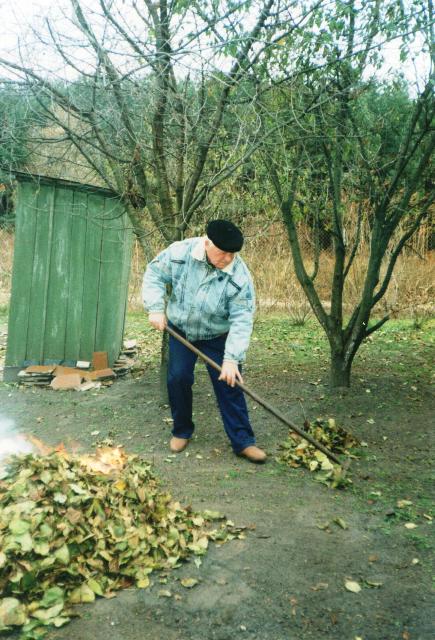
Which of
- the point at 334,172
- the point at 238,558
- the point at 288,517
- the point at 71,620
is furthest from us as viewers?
the point at 334,172

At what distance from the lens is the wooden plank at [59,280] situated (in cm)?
650

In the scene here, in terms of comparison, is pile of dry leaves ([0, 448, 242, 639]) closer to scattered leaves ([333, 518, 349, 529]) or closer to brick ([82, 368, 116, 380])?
scattered leaves ([333, 518, 349, 529])

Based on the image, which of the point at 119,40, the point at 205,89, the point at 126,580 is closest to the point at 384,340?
the point at 205,89

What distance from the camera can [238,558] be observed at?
2.96 metres

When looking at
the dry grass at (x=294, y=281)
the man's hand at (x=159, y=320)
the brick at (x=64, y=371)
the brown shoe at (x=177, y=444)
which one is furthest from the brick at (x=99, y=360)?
the dry grass at (x=294, y=281)

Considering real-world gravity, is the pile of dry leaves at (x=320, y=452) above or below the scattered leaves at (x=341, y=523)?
above

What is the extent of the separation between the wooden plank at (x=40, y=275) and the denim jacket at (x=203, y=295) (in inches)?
108

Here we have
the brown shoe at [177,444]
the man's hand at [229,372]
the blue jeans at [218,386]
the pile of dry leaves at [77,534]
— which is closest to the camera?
the pile of dry leaves at [77,534]

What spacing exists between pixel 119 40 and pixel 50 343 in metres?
3.58

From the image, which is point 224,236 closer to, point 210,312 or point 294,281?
point 210,312

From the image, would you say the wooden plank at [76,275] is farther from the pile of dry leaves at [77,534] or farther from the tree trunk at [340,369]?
the pile of dry leaves at [77,534]

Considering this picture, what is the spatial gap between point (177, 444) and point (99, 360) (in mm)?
2480

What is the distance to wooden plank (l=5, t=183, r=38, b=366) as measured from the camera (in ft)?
21.0

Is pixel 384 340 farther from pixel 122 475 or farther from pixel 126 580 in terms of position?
pixel 126 580
